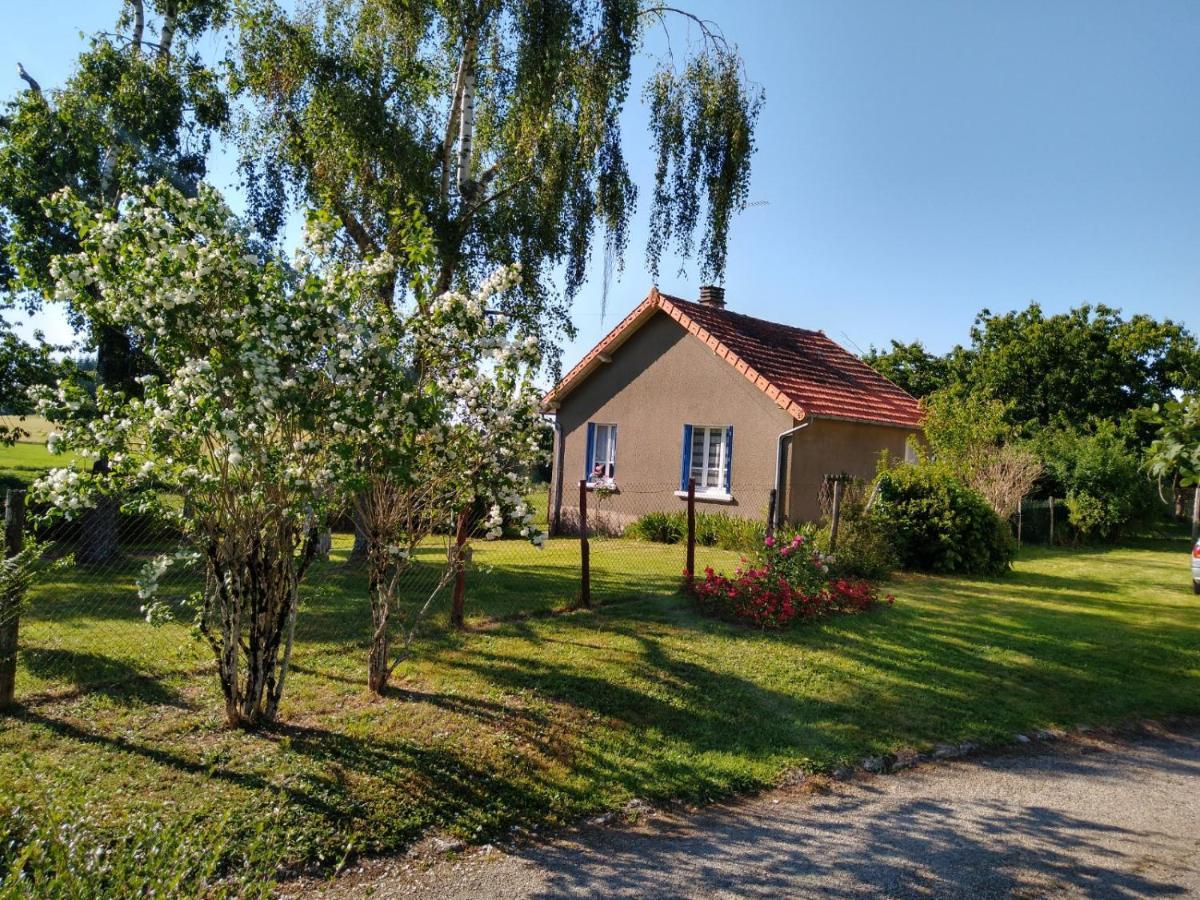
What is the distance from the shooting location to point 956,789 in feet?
19.3

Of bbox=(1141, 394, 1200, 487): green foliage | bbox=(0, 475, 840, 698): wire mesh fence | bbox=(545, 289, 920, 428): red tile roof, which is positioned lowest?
bbox=(0, 475, 840, 698): wire mesh fence

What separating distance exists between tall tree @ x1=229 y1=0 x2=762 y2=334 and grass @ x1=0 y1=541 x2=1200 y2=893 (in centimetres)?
508

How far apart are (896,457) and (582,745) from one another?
16.1 meters

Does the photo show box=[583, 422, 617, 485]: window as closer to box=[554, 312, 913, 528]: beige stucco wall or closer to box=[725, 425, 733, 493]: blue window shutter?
box=[554, 312, 913, 528]: beige stucco wall

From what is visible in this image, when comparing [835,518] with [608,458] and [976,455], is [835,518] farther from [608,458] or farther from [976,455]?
[976,455]

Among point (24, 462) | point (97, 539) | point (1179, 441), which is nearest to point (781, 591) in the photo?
point (1179, 441)

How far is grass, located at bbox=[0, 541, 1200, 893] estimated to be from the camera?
15.3 ft

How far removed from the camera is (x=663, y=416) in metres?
19.5

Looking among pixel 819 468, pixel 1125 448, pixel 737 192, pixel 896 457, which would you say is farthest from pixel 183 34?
pixel 1125 448

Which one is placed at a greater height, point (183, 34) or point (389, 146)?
point (183, 34)

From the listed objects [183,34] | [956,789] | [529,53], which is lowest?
[956,789]

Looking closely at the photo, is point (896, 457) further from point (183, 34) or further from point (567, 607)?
point (183, 34)

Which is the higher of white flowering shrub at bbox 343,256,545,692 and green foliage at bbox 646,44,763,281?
green foliage at bbox 646,44,763,281

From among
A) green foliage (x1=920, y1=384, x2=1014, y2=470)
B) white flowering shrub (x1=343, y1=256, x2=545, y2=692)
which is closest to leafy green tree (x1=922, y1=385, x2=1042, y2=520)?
green foliage (x1=920, y1=384, x2=1014, y2=470)
